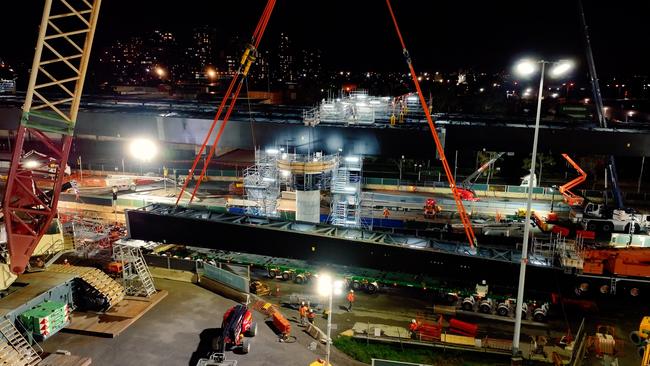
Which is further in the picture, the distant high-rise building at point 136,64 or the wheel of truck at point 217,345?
the distant high-rise building at point 136,64

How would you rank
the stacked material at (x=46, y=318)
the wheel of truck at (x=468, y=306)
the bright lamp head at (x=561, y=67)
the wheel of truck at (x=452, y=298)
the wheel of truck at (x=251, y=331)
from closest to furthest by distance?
the bright lamp head at (x=561, y=67), the stacked material at (x=46, y=318), the wheel of truck at (x=251, y=331), the wheel of truck at (x=468, y=306), the wheel of truck at (x=452, y=298)

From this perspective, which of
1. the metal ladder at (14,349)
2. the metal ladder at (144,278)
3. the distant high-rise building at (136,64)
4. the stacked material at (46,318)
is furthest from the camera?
the distant high-rise building at (136,64)

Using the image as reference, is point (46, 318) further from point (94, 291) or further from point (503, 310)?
point (503, 310)

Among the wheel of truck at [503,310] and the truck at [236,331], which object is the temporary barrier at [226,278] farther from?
the wheel of truck at [503,310]

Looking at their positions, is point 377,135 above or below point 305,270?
above

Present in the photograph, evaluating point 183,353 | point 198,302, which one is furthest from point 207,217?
point 183,353

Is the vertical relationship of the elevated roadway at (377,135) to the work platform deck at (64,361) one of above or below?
above

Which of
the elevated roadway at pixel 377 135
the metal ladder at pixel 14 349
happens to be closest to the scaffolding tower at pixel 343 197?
the elevated roadway at pixel 377 135

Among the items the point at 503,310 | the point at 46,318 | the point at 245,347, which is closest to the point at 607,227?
the point at 503,310
